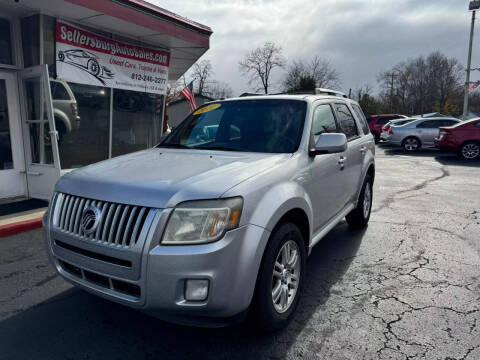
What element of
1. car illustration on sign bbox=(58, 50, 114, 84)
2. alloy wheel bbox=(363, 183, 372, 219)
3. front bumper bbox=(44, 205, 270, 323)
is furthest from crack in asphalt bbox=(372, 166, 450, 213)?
car illustration on sign bbox=(58, 50, 114, 84)

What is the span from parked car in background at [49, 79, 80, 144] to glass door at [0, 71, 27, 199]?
0.61m

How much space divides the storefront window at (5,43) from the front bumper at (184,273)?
595cm

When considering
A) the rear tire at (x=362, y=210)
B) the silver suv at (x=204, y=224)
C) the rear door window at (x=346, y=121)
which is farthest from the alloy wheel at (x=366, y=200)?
the silver suv at (x=204, y=224)

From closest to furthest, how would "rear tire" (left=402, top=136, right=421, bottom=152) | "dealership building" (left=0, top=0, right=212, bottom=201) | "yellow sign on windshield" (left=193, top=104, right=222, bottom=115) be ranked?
"yellow sign on windshield" (left=193, top=104, right=222, bottom=115)
"dealership building" (left=0, top=0, right=212, bottom=201)
"rear tire" (left=402, top=136, right=421, bottom=152)

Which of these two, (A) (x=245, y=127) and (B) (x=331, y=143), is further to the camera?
(A) (x=245, y=127)

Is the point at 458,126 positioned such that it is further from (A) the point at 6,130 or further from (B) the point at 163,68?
(A) the point at 6,130

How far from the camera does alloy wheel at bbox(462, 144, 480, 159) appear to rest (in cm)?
1318

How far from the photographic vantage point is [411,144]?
16641mm

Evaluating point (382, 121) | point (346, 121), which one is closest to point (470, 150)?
point (382, 121)

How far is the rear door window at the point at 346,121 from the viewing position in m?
4.27

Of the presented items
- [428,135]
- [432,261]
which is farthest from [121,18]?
[428,135]

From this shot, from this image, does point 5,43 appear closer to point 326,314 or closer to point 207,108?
point 207,108

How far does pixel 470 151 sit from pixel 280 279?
13.6 meters

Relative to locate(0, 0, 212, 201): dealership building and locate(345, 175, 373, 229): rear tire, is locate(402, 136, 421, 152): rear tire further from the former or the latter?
locate(345, 175, 373, 229): rear tire
